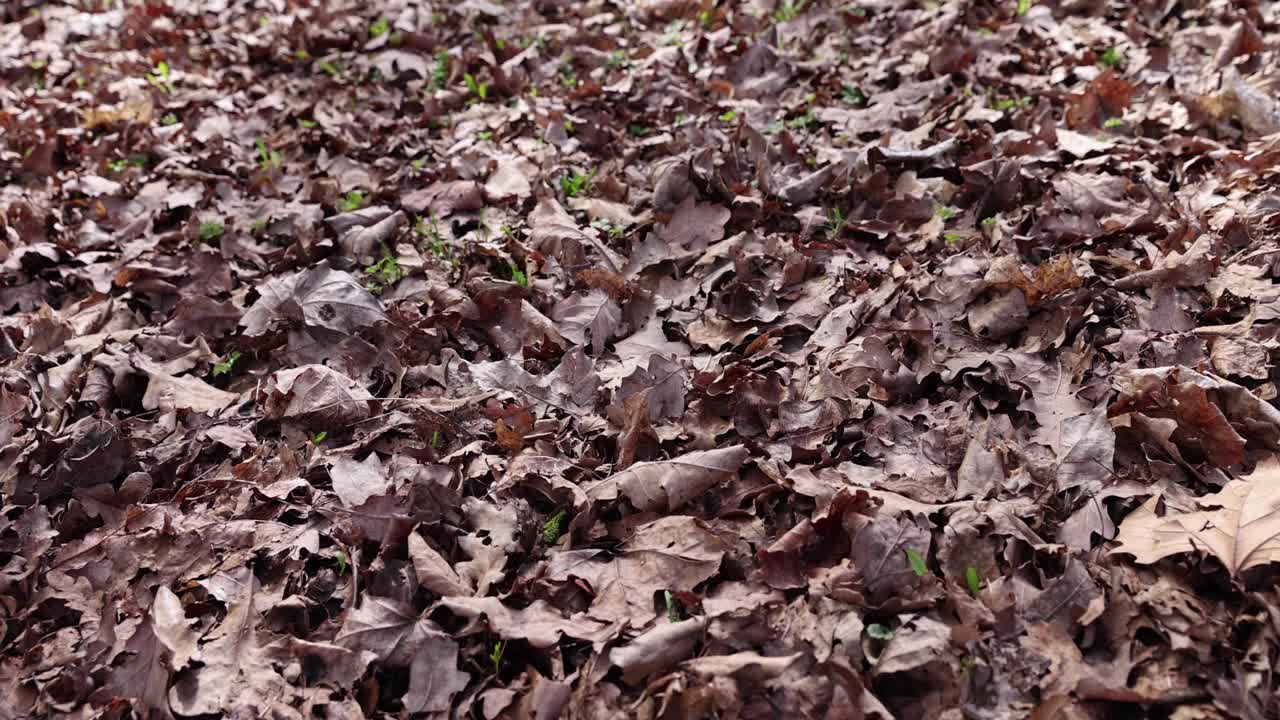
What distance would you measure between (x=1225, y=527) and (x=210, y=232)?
12.1 ft

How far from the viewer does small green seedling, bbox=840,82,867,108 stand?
3871 millimetres

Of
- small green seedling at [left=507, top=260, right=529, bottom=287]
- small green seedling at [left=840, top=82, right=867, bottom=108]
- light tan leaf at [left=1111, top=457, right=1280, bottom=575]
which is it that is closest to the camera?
light tan leaf at [left=1111, top=457, right=1280, bottom=575]

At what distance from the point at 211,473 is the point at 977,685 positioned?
2.18 m

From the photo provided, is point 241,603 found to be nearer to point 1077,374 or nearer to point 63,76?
point 1077,374

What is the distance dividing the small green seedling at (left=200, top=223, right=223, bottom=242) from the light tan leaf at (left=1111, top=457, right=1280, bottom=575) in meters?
3.47

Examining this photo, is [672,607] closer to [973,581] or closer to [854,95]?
[973,581]

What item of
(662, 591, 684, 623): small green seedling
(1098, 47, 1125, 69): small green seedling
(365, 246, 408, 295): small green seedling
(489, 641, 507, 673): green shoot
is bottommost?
(489, 641, 507, 673): green shoot

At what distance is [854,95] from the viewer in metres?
3.92

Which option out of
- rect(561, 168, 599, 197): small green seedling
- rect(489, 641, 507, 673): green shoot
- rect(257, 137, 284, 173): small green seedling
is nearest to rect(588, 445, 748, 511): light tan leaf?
rect(489, 641, 507, 673): green shoot

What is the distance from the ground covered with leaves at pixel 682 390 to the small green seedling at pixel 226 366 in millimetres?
78

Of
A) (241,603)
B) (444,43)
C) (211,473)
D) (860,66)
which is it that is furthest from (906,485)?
(444,43)

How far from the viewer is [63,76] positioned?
517 cm

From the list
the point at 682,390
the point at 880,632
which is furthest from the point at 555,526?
the point at 880,632

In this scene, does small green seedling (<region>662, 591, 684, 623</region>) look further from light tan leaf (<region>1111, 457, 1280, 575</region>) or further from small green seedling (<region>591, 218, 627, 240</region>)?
small green seedling (<region>591, 218, 627, 240</region>)
